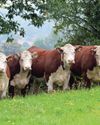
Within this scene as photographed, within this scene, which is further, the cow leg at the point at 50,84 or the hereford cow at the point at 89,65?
the hereford cow at the point at 89,65

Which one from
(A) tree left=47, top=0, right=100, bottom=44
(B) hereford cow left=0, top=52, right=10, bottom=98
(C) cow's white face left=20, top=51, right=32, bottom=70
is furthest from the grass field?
(A) tree left=47, top=0, right=100, bottom=44

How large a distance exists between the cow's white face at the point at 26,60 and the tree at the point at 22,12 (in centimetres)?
318

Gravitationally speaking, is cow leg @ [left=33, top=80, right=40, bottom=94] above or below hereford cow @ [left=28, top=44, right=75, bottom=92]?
below

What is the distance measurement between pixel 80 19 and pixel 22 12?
36.5 ft

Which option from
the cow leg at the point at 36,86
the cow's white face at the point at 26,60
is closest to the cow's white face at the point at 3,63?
the cow's white face at the point at 26,60

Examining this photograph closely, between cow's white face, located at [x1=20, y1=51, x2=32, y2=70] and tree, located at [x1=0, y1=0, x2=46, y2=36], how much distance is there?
10.4ft

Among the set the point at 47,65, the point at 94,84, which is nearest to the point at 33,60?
the point at 47,65

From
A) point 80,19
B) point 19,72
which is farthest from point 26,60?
point 80,19

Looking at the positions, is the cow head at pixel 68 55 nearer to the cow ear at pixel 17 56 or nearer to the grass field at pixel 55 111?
the cow ear at pixel 17 56

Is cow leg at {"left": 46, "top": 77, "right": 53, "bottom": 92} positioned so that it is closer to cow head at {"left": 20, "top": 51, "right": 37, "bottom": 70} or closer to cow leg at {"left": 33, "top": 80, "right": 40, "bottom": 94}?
cow head at {"left": 20, "top": 51, "right": 37, "bottom": 70}

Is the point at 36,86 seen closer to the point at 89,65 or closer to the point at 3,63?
the point at 89,65

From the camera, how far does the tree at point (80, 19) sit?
31.4m

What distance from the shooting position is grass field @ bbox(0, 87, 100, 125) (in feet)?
34.9

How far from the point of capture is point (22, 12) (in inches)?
877
